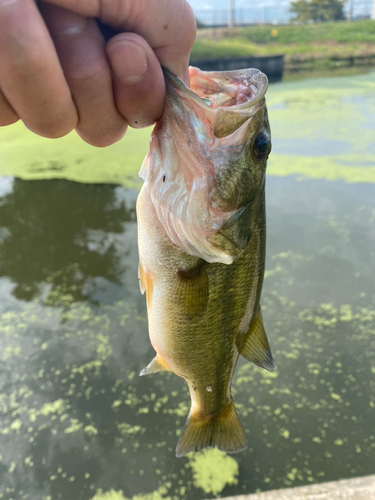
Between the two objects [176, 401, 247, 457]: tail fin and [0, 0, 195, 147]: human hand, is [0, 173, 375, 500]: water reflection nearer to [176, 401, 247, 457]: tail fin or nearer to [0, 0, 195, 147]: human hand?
[176, 401, 247, 457]: tail fin

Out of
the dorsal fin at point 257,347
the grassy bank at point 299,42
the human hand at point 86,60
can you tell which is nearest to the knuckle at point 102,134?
the human hand at point 86,60

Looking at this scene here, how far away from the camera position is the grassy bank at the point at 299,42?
55.3ft

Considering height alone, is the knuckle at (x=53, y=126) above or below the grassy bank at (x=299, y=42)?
above

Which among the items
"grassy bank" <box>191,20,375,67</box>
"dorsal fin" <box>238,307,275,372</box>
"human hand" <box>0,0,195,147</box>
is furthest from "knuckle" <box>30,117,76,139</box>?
"grassy bank" <box>191,20,375,67</box>

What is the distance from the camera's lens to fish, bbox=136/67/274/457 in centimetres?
92

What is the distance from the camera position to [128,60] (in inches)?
30.4

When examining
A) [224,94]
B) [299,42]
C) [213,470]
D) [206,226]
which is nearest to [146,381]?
[213,470]

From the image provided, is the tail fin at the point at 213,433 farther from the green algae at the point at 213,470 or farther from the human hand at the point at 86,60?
the human hand at the point at 86,60

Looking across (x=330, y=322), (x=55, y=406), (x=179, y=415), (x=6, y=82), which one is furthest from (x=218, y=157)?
(x=330, y=322)

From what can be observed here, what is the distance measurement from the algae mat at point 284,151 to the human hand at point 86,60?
151 inches

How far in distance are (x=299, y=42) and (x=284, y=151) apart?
1722 cm

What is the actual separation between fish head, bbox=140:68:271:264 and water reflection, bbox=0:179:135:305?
204cm

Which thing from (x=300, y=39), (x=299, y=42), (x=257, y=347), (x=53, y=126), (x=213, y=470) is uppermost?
(x=53, y=126)

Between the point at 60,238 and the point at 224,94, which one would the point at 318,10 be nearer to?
the point at 60,238
